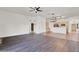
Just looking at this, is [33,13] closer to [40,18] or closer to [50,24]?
[40,18]

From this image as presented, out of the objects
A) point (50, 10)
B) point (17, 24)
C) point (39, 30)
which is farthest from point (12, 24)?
point (50, 10)

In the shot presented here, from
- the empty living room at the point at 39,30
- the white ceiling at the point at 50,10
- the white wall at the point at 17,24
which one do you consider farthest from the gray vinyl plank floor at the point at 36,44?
the white ceiling at the point at 50,10

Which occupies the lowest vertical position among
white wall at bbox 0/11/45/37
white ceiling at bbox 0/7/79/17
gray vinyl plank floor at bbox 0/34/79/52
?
gray vinyl plank floor at bbox 0/34/79/52

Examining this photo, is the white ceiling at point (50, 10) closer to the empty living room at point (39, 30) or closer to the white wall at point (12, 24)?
the empty living room at point (39, 30)

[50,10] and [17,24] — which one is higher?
[50,10]

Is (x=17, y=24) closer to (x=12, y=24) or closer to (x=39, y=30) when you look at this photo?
(x=12, y=24)

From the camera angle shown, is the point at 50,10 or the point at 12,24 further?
the point at 12,24

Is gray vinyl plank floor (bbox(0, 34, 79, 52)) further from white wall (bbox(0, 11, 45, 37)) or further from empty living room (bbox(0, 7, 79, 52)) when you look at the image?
white wall (bbox(0, 11, 45, 37))

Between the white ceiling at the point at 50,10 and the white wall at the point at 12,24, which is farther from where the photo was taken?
the white wall at the point at 12,24

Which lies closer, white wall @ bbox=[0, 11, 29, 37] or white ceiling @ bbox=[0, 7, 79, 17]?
white ceiling @ bbox=[0, 7, 79, 17]

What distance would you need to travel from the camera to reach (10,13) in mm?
3209

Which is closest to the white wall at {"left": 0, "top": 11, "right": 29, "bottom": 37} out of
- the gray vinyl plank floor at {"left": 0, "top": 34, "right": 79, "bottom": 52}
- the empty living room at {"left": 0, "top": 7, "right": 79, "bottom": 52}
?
the empty living room at {"left": 0, "top": 7, "right": 79, "bottom": 52}

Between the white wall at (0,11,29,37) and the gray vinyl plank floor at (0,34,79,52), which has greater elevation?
the white wall at (0,11,29,37)
